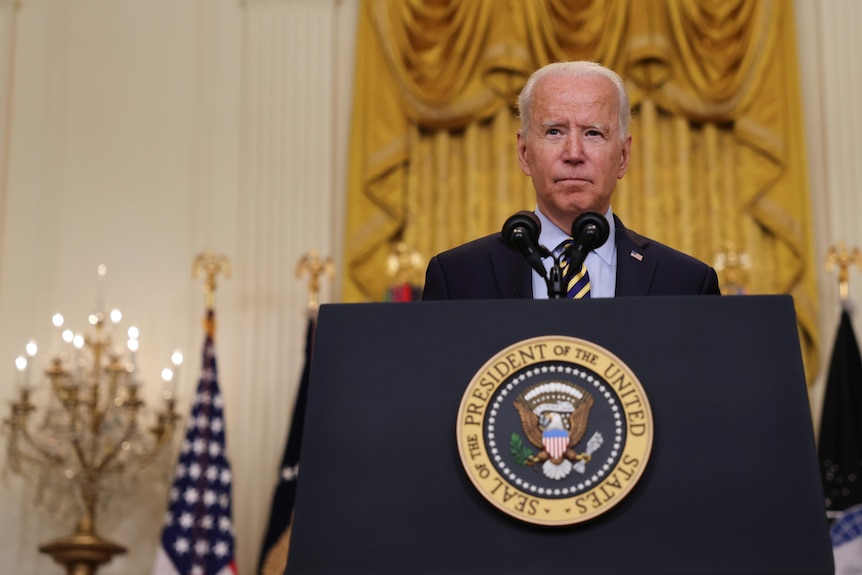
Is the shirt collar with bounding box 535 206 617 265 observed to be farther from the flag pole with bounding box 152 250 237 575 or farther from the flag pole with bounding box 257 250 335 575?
the flag pole with bounding box 152 250 237 575

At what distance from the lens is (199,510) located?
23.8 feet

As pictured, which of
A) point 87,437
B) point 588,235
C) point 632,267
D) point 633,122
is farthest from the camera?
point 633,122

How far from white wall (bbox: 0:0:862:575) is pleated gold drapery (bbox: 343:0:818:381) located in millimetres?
261

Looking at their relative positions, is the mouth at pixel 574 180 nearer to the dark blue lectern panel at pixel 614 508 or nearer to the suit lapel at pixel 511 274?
the suit lapel at pixel 511 274

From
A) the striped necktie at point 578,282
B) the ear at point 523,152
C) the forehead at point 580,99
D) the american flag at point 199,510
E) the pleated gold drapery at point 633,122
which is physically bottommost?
the american flag at point 199,510

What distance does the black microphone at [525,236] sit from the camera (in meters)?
2.29

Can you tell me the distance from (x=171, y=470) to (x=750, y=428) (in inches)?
243

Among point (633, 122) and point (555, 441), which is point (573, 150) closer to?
point (555, 441)

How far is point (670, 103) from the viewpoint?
26.7 feet

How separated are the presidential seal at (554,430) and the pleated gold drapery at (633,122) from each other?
594 centimetres

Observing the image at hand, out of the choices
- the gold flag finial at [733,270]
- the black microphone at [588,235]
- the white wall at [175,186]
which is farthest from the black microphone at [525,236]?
the white wall at [175,186]

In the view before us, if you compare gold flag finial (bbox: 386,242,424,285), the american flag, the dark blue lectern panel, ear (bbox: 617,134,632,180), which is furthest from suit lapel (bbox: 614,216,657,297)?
gold flag finial (bbox: 386,242,424,285)

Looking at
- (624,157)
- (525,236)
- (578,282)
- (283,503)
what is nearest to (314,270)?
(283,503)

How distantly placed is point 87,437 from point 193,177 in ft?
6.31
